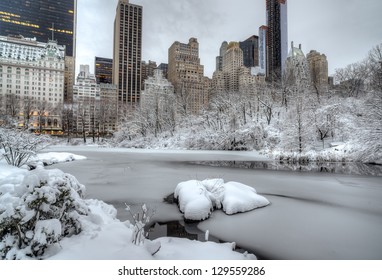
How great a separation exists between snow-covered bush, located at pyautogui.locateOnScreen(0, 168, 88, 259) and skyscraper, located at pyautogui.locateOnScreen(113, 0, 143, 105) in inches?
4470

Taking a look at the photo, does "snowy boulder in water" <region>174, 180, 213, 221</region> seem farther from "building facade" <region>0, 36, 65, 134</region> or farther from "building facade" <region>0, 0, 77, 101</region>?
"building facade" <region>0, 0, 77, 101</region>

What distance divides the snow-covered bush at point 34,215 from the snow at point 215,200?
2.55m

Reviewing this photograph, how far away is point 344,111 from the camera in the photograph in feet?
82.3

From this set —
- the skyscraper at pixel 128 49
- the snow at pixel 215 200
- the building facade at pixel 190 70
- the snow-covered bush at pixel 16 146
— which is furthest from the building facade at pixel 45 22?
the snow at pixel 215 200

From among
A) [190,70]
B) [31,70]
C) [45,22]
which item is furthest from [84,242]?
[45,22]

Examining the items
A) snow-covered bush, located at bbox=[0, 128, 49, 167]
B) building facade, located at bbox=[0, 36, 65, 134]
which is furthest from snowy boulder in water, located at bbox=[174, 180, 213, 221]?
building facade, located at bbox=[0, 36, 65, 134]

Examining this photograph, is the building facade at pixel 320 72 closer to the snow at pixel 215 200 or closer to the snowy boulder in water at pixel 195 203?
the snow at pixel 215 200

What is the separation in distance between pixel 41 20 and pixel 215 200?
210 metres

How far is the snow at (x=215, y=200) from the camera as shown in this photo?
4.84 metres

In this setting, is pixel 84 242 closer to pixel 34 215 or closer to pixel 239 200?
pixel 34 215

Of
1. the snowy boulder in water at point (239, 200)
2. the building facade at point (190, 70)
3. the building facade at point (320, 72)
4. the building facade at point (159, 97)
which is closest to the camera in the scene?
the snowy boulder in water at point (239, 200)

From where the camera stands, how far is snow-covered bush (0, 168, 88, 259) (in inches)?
95.3

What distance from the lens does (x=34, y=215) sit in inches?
99.9
